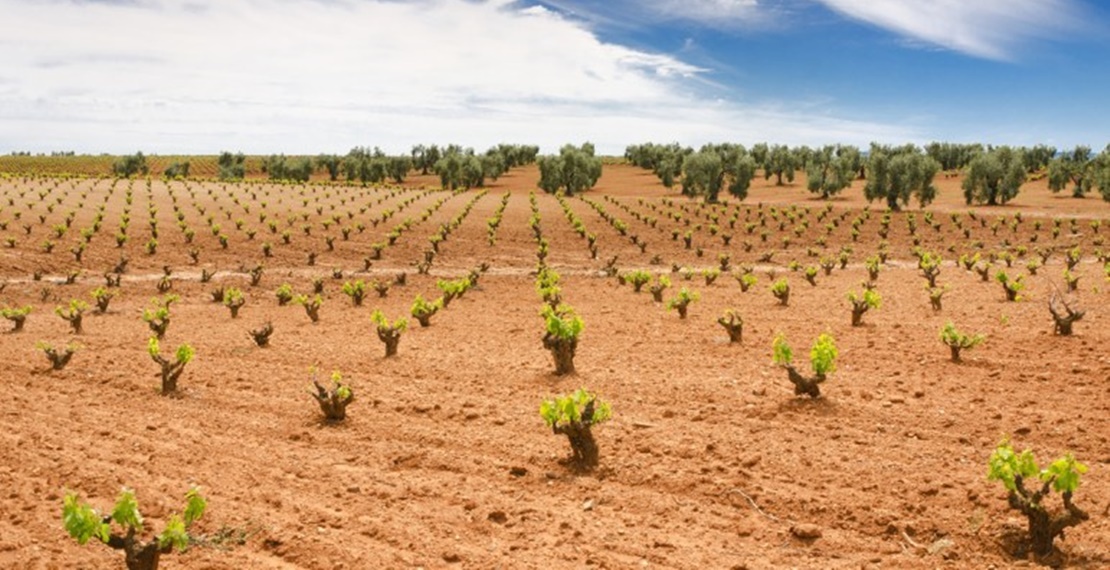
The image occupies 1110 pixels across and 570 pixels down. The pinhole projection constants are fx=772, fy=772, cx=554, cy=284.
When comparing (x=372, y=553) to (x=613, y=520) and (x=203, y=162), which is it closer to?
(x=613, y=520)

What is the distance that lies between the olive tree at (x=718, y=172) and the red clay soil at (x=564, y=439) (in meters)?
57.8

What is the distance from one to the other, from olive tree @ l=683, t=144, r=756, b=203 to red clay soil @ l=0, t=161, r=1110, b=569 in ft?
190

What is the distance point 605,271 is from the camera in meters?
38.9

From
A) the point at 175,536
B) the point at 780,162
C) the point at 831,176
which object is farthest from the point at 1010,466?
the point at 780,162

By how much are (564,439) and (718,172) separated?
76456 mm

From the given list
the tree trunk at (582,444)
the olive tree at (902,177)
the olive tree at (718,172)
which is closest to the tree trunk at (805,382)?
the tree trunk at (582,444)

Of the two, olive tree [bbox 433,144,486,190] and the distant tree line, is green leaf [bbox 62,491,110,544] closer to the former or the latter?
the distant tree line

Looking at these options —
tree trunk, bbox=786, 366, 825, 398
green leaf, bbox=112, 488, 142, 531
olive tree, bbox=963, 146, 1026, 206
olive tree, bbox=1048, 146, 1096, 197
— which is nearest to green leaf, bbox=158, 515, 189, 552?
green leaf, bbox=112, 488, 142, 531

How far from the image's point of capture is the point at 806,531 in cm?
800

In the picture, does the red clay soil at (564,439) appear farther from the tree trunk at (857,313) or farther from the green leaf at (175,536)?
the green leaf at (175,536)

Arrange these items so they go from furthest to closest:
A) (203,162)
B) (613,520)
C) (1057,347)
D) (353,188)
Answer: (203,162)
(353,188)
(1057,347)
(613,520)

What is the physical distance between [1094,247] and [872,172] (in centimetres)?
2815

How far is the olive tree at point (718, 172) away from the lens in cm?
8275

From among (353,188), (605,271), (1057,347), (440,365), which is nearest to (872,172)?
(605,271)
